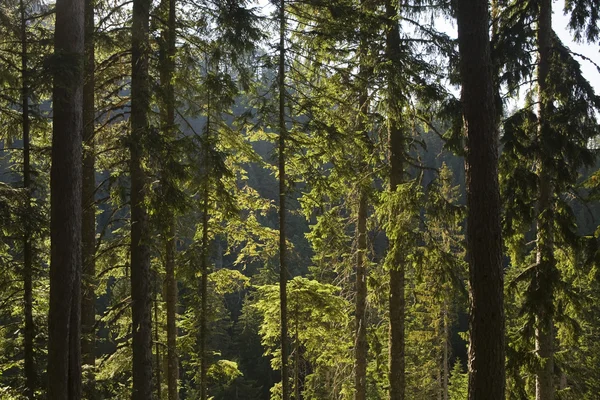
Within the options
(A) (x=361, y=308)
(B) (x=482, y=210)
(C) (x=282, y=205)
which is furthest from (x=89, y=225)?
(B) (x=482, y=210)

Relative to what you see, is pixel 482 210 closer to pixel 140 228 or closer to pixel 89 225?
pixel 140 228

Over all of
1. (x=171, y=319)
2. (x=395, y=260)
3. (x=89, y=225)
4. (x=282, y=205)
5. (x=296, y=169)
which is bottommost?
(x=171, y=319)

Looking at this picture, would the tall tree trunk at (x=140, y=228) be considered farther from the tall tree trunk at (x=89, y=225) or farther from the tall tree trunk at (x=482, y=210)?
the tall tree trunk at (x=482, y=210)

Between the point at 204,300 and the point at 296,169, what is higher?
the point at 296,169

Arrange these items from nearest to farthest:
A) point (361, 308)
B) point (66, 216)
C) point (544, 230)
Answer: point (66, 216), point (544, 230), point (361, 308)

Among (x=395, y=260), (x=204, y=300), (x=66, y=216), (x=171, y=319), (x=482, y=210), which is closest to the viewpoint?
(x=482, y=210)

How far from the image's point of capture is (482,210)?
5074 millimetres

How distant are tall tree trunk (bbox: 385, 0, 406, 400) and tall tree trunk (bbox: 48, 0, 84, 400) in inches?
191

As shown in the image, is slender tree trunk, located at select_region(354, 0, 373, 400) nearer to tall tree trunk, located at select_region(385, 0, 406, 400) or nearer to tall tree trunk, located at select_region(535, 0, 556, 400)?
tall tree trunk, located at select_region(385, 0, 406, 400)

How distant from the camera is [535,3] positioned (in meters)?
7.68

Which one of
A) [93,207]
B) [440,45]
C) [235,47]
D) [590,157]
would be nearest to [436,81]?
[440,45]

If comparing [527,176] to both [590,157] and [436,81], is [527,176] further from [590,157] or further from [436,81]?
[436,81]

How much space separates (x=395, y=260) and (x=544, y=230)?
2.48 meters

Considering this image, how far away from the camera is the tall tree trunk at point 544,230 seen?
7738 millimetres
